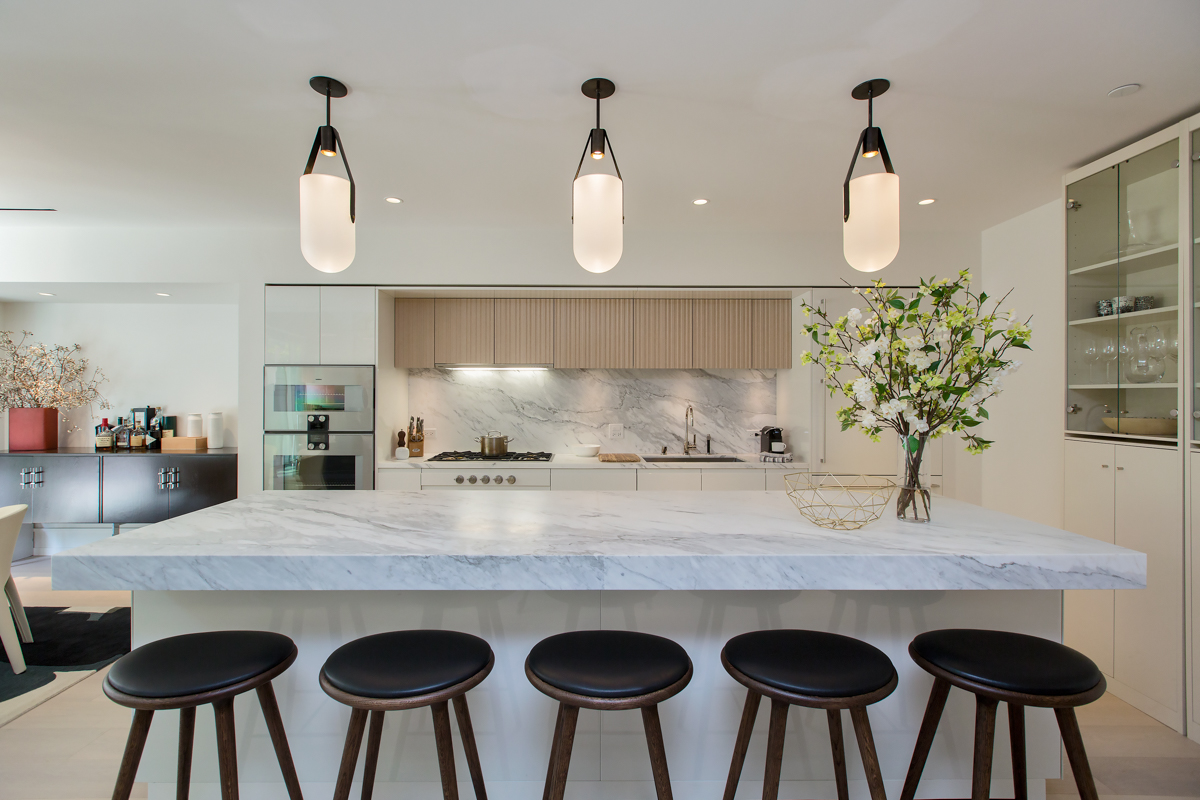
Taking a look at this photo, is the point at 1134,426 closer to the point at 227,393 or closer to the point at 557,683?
the point at 557,683

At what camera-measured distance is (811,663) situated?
4.54ft

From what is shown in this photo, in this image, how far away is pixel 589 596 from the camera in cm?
178

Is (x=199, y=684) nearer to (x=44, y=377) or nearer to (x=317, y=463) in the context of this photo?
(x=317, y=463)

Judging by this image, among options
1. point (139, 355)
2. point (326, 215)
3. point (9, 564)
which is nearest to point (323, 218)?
point (326, 215)

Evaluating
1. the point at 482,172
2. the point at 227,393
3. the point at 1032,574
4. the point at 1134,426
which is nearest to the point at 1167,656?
the point at 1134,426

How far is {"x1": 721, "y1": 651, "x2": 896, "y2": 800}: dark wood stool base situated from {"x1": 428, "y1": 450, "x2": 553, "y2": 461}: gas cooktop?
9.33 ft

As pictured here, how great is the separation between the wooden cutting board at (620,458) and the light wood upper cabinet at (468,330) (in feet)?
3.56

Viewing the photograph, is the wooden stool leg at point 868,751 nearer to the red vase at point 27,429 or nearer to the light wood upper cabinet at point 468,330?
the light wood upper cabinet at point 468,330

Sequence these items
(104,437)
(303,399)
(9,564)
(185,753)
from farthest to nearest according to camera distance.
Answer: (104,437)
(303,399)
(9,564)
(185,753)

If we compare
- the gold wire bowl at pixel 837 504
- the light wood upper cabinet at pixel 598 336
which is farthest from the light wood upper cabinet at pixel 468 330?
the gold wire bowl at pixel 837 504

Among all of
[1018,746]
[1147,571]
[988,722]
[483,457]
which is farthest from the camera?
[483,457]

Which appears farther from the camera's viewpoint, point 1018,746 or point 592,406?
point 592,406

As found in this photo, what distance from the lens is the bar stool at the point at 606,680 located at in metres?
1.28

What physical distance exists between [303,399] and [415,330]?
2.91ft
